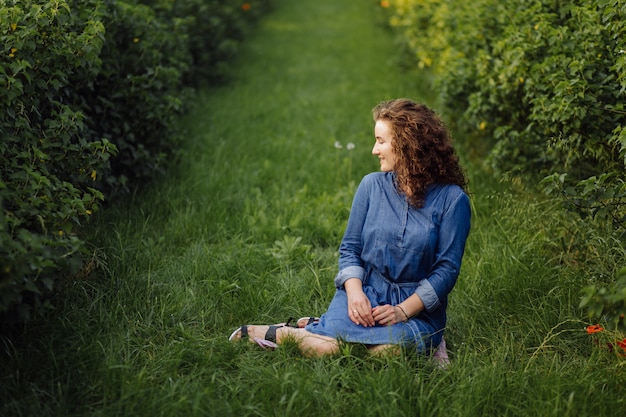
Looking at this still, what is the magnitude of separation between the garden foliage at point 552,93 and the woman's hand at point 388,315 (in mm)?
919

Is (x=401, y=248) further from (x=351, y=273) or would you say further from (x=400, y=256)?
(x=351, y=273)

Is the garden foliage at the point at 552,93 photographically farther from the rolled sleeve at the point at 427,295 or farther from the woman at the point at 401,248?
the rolled sleeve at the point at 427,295

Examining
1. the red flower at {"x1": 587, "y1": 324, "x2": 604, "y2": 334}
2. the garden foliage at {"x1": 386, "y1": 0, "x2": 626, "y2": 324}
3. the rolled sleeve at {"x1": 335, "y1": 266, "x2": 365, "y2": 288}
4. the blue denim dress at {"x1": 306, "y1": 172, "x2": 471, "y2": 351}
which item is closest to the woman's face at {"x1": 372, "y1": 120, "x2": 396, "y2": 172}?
the blue denim dress at {"x1": 306, "y1": 172, "x2": 471, "y2": 351}

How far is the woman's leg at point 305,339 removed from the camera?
10.0 feet

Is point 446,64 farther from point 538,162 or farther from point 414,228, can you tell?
point 414,228

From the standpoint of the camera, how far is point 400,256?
3.13 m

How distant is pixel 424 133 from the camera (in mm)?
3117

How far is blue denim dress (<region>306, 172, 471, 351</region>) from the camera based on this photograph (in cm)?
304

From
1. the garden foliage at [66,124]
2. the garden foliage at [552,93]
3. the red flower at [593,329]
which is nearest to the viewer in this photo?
the garden foliage at [66,124]

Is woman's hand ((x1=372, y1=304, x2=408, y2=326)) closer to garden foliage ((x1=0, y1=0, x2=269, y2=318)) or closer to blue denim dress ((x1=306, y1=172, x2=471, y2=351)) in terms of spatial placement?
blue denim dress ((x1=306, y1=172, x2=471, y2=351))

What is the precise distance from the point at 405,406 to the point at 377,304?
590 millimetres

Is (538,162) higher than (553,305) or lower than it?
higher

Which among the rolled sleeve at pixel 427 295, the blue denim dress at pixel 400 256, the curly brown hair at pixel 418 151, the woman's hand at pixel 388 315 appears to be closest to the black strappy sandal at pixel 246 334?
the blue denim dress at pixel 400 256

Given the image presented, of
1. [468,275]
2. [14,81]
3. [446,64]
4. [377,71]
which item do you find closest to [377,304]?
[468,275]
